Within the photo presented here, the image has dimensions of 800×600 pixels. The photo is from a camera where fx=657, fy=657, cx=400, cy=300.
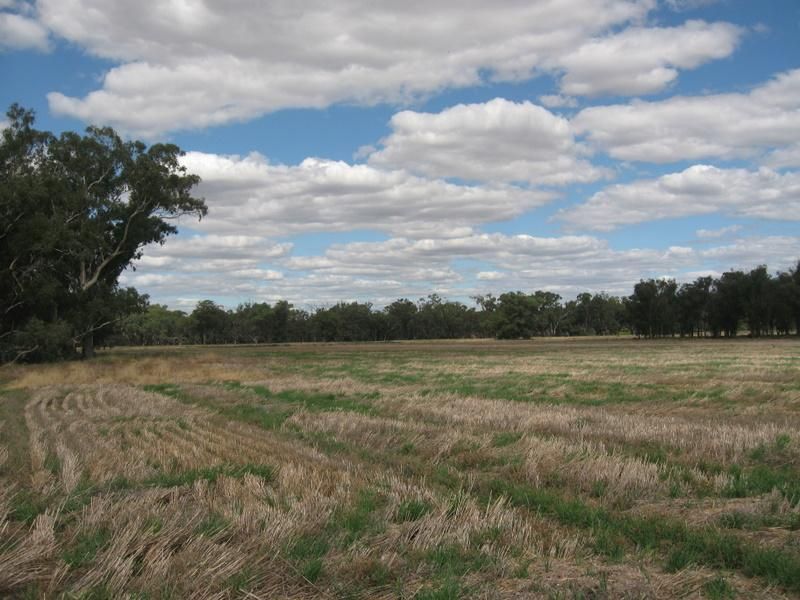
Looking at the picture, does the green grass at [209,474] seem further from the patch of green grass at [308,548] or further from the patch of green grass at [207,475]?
the patch of green grass at [308,548]

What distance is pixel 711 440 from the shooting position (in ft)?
40.1

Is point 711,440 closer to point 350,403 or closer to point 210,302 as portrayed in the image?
point 350,403

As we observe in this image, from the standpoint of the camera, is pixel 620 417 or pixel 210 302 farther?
pixel 210 302

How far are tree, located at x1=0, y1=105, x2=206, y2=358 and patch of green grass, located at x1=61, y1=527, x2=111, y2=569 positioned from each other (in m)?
44.8

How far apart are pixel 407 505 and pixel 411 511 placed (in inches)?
4.3

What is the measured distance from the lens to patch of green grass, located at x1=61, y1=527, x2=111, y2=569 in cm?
619

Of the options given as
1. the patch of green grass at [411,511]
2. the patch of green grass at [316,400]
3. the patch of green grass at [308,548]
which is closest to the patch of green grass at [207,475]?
the patch of green grass at [411,511]

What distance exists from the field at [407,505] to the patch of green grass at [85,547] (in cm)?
3

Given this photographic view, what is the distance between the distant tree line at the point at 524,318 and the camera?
407 ft

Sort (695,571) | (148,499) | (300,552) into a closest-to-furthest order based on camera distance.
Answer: (695,571) < (300,552) < (148,499)

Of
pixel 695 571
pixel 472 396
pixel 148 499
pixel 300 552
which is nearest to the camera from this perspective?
pixel 695 571

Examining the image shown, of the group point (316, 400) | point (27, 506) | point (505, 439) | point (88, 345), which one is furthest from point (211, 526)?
point (88, 345)

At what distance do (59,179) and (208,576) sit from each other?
53.8m

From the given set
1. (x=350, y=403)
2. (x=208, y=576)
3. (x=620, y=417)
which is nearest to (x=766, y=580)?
(x=208, y=576)
